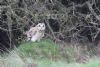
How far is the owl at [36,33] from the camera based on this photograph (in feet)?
36.5

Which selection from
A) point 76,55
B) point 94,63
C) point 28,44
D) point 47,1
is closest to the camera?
point 94,63

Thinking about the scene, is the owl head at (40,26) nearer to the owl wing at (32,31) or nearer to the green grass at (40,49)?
the owl wing at (32,31)

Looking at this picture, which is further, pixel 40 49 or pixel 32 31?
pixel 32 31

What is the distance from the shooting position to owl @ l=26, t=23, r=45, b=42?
11.1m

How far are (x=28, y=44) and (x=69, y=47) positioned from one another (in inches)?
47.0

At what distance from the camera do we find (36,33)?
36.9 ft

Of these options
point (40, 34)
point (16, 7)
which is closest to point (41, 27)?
point (40, 34)

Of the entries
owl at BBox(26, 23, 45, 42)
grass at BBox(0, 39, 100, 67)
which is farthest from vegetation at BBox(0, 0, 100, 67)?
owl at BBox(26, 23, 45, 42)

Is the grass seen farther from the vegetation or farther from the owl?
the owl

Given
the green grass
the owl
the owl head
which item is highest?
the owl head

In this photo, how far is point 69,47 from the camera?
10664mm

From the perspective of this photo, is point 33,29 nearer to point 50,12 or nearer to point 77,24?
point 50,12

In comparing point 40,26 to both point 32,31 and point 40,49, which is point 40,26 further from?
point 40,49

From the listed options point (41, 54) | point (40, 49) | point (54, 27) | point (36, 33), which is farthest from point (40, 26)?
point (54, 27)
